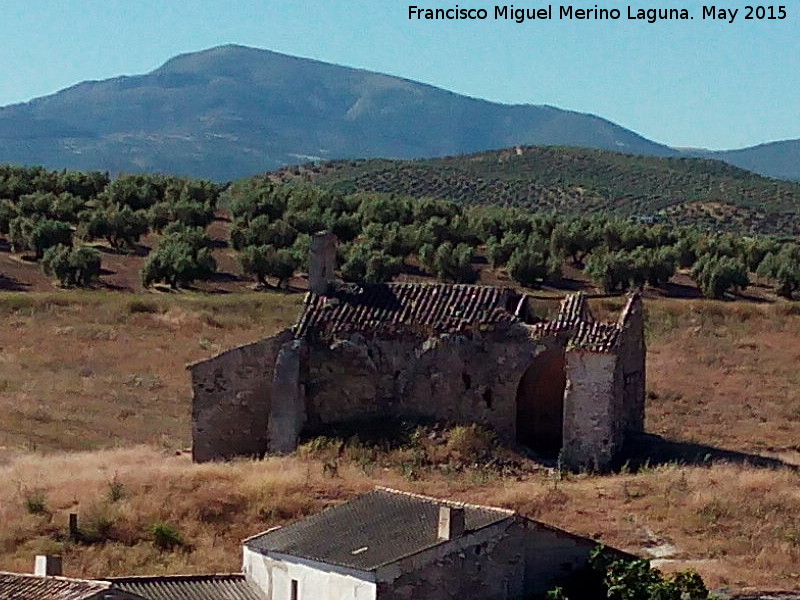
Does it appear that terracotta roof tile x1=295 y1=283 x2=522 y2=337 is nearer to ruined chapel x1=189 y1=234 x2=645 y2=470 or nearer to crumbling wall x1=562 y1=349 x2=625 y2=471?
ruined chapel x1=189 y1=234 x2=645 y2=470

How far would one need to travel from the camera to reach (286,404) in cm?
2548

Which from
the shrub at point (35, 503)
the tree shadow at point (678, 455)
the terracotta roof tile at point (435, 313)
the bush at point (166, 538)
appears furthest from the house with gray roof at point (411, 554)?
the terracotta roof tile at point (435, 313)

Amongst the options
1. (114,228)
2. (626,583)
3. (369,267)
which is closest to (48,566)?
(626,583)

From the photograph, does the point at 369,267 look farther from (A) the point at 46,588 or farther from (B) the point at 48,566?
(A) the point at 46,588

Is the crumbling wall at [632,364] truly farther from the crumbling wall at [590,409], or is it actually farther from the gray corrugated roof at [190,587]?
the gray corrugated roof at [190,587]

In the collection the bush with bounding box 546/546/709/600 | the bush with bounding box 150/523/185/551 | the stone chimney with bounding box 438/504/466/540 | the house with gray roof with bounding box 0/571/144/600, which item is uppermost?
the stone chimney with bounding box 438/504/466/540

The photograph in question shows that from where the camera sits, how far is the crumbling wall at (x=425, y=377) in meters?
25.0

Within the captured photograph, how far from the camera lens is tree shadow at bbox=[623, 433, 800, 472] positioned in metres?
24.9

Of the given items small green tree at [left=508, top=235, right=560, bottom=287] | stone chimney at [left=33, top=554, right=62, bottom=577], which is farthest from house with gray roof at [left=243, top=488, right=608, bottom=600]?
small green tree at [left=508, top=235, right=560, bottom=287]

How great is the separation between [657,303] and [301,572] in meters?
33.3

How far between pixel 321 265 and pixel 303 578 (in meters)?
10.5

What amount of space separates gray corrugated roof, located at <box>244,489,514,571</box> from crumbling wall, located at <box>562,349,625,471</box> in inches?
242

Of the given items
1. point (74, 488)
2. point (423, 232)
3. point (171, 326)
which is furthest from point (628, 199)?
point (74, 488)

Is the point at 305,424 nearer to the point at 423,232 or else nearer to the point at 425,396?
the point at 425,396
